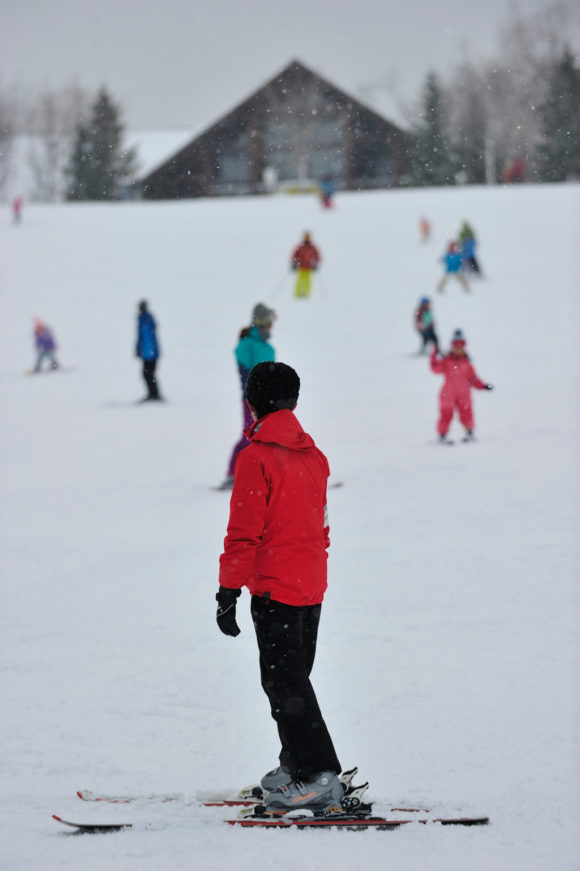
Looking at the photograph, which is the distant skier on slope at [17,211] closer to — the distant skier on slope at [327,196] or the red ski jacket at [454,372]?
the distant skier on slope at [327,196]

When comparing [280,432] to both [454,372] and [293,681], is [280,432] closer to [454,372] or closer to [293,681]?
[293,681]

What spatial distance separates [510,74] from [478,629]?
55421mm

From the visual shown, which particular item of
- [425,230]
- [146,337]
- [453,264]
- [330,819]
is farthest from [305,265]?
[330,819]

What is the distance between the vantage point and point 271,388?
3.08 m

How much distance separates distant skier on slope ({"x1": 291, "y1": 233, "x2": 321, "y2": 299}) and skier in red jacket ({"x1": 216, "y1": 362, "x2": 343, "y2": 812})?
19423 millimetres

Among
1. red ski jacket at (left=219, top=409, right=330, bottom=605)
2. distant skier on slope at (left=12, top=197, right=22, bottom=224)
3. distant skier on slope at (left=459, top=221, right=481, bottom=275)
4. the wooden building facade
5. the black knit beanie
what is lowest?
red ski jacket at (left=219, top=409, right=330, bottom=605)

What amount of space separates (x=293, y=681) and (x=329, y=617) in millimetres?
2147

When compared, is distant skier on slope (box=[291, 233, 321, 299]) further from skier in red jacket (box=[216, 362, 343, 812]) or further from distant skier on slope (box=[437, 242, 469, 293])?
skier in red jacket (box=[216, 362, 343, 812])

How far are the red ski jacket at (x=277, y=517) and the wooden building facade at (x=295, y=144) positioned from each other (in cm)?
4547

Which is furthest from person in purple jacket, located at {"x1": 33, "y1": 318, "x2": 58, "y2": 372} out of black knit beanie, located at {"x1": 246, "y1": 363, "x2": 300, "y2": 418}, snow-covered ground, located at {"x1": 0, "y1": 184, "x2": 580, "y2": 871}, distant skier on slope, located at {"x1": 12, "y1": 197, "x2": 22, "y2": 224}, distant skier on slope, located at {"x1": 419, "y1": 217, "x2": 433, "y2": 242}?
distant skier on slope, located at {"x1": 12, "y1": 197, "x2": 22, "y2": 224}

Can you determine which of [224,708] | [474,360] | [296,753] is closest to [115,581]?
[224,708]

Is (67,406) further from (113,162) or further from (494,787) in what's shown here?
(113,162)

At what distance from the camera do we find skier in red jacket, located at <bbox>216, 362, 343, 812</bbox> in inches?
118

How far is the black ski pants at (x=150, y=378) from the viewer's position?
13742mm
